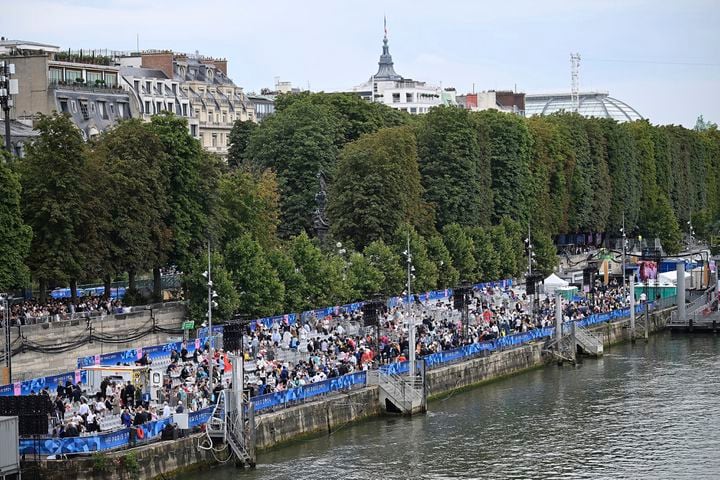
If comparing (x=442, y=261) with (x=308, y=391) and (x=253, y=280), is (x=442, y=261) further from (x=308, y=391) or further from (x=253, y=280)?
(x=308, y=391)

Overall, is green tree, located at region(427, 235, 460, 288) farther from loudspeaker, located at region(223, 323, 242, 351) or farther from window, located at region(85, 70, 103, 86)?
loudspeaker, located at region(223, 323, 242, 351)

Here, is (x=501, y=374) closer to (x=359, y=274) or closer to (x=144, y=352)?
(x=359, y=274)

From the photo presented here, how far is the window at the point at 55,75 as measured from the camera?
3669 inches

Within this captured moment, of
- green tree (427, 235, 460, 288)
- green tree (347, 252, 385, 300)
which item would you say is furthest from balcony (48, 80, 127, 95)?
green tree (427, 235, 460, 288)

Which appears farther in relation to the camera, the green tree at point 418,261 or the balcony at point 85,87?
the balcony at point 85,87

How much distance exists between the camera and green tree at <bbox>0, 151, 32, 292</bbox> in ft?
199

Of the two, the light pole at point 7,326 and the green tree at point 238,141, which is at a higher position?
the green tree at point 238,141

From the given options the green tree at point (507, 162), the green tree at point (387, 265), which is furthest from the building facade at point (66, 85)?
the green tree at point (507, 162)

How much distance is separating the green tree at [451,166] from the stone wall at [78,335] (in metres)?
36.4

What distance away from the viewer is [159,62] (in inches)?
4692

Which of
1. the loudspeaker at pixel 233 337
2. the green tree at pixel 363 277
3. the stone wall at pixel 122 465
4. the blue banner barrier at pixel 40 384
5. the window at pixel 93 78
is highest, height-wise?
the window at pixel 93 78

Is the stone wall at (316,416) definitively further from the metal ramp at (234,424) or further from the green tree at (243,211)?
the green tree at (243,211)

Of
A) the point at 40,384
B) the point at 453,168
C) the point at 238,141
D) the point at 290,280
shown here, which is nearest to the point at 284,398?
the point at 40,384

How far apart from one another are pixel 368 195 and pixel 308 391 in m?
36.9
